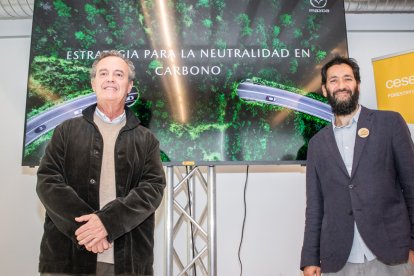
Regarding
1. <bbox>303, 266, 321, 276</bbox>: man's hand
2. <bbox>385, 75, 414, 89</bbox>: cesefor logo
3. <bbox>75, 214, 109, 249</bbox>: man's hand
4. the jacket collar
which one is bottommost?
<bbox>303, 266, 321, 276</bbox>: man's hand

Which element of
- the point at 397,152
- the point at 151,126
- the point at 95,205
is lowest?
the point at 95,205

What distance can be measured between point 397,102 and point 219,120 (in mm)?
1481

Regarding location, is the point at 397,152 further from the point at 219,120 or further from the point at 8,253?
the point at 8,253

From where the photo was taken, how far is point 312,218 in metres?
2.26

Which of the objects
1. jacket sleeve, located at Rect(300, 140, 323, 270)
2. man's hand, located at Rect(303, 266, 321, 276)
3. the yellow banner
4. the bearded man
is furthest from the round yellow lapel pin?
the yellow banner

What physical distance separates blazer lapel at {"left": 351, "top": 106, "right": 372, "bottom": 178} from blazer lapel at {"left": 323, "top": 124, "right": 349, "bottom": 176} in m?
0.06

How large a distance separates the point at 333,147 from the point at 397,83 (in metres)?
1.26

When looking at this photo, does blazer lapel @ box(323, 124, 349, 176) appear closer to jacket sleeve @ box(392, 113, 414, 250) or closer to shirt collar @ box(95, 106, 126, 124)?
jacket sleeve @ box(392, 113, 414, 250)

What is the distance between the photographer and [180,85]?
3.15m

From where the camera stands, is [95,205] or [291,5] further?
[291,5]

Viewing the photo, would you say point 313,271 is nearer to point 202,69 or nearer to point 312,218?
point 312,218

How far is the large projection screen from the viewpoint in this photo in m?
3.04

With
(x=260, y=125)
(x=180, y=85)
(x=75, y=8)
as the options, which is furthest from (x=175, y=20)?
(x=260, y=125)

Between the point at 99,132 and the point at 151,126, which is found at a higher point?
the point at 151,126
